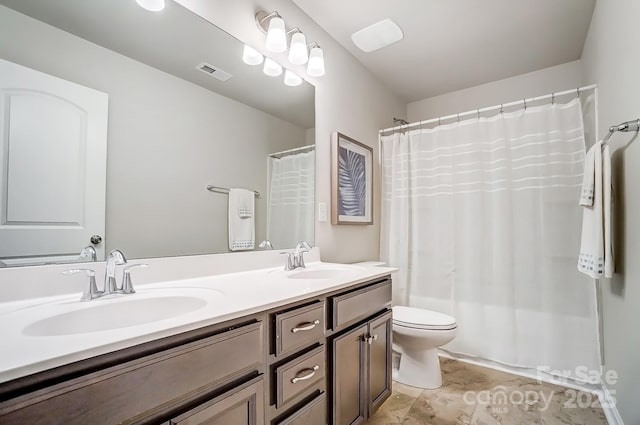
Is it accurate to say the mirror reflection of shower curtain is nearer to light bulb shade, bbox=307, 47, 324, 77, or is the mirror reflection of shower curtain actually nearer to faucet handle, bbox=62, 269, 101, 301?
light bulb shade, bbox=307, 47, 324, 77

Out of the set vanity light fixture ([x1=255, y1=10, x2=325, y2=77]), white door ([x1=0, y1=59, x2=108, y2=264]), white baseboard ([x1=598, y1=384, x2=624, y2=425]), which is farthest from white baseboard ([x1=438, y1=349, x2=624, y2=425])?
white door ([x1=0, y1=59, x2=108, y2=264])

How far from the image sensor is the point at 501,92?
272cm

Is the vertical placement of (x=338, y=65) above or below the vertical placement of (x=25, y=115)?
above

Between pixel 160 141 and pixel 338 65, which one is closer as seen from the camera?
pixel 160 141

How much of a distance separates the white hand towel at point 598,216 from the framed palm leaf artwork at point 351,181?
133 centimetres

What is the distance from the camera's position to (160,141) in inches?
48.8

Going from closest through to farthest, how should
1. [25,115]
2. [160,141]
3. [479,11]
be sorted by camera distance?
[25,115]
[160,141]
[479,11]

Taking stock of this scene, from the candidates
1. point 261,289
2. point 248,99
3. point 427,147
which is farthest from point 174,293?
point 427,147

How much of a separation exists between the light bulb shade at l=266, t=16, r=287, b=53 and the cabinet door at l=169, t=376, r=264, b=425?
1554mm

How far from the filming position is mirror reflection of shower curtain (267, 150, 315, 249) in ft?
5.69

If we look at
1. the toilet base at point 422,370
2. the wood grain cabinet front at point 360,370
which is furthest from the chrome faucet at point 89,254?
the toilet base at point 422,370

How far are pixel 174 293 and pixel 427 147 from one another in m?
2.14

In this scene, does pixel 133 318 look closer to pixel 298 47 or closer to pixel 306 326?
pixel 306 326

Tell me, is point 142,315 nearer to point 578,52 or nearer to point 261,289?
point 261,289
